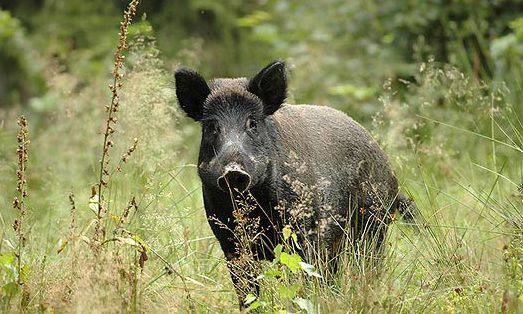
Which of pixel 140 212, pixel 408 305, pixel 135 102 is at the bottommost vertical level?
pixel 408 305

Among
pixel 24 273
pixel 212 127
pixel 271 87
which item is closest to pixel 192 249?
pixel 212 127

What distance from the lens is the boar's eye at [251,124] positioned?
529 cm

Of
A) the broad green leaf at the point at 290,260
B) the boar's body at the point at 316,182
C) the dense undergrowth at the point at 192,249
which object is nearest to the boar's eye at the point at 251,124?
the boar's body at the point at 316,182

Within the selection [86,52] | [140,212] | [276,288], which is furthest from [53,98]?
[276,288]

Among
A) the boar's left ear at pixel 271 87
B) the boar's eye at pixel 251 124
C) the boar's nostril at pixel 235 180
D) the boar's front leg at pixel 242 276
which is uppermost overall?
the boar's left ear at pixel 271 87

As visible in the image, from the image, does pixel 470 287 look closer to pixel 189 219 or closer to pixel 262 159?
pixel 262 159

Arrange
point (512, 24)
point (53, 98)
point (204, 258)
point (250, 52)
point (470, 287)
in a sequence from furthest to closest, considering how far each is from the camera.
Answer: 1. point (250, 52)
2. point (53, 98)
3. point (512, 24)
4. point (204, 258)
5. point (470, 287)

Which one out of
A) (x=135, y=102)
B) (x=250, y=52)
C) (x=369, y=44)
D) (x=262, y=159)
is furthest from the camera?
(x=250, y=52)

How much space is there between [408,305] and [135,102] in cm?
236

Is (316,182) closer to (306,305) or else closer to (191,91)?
(191,91)

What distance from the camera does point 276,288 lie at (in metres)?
4.62

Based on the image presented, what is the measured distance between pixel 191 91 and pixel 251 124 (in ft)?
1.37

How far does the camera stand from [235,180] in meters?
4.86

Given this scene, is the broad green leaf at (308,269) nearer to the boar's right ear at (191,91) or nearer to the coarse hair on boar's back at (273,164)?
the coarse hair on boar's back at (273,164)
